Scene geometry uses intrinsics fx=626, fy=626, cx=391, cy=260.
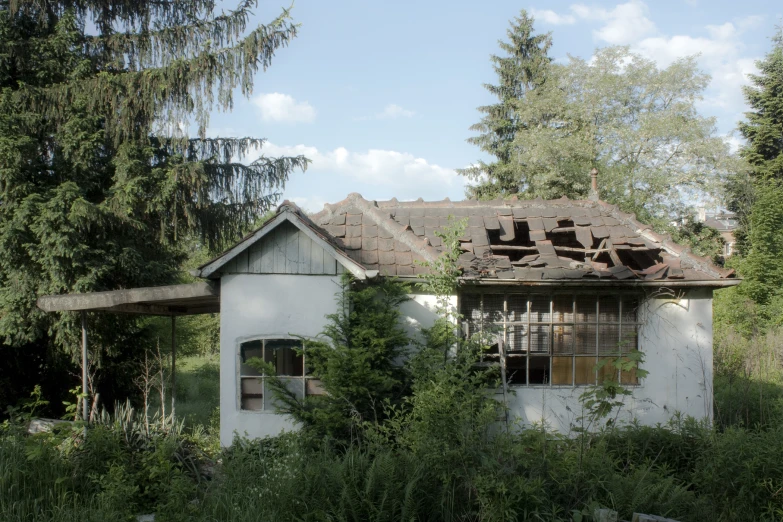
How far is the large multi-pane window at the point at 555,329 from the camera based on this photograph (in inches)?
432

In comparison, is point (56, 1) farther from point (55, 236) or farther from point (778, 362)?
point (778, 362)

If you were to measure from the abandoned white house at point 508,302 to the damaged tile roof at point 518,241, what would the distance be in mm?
35

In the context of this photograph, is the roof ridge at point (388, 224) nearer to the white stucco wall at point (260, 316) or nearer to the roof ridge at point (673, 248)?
the white stucco wall at point (260, 316)

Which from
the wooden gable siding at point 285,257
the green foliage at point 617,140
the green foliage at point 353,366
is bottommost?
the green foliage at point 353,366

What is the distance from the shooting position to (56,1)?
13.4 metres

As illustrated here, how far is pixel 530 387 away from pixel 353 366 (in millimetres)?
3532

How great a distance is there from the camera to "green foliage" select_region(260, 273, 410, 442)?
8.82 metres

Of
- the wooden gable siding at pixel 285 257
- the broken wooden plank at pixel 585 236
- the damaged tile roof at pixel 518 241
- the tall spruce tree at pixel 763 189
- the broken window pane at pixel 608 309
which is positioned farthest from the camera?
the tall spruce tree at pixel 763 189

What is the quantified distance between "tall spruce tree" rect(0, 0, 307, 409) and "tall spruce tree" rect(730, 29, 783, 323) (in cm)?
1865

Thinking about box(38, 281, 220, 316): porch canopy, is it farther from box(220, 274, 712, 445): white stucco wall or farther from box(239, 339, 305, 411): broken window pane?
box(239, 339, 305, 411): broken window pane

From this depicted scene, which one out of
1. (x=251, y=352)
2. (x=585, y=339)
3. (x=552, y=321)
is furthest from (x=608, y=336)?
(x=251, y=352)

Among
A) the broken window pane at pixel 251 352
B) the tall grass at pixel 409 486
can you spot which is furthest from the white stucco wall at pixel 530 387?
the tall grass at pixel 409 486

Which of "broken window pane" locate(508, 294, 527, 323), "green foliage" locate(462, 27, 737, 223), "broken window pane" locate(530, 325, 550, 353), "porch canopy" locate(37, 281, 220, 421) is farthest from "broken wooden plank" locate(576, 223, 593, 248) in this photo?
"green foliage" locate(462, 27, 737, 223)

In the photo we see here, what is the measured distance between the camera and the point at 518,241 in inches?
500
